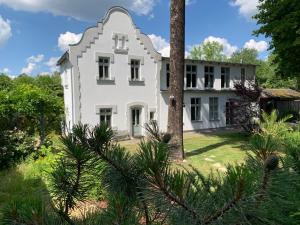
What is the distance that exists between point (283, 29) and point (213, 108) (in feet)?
38.0

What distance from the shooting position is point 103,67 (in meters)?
18.6

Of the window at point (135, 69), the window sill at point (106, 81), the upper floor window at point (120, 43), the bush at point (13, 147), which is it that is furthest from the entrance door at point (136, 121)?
the bush at point (13, 147)

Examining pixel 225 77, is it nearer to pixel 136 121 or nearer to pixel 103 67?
pixel 136 121

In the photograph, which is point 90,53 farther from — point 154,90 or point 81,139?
point 81,139

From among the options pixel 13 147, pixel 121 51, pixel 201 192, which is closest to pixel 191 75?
pixel 121 51

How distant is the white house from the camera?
17859 mm

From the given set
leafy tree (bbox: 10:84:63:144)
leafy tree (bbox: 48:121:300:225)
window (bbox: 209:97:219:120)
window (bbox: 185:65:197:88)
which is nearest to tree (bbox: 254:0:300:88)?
window (bbox: 185:65:197:88)

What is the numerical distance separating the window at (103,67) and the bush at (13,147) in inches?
319

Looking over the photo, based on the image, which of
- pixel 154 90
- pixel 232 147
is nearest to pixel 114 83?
pixel 154 90

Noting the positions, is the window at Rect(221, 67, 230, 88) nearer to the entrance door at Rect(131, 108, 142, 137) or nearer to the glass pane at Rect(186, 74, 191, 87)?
the glass pane at Rect(186, 74, 191, 87)

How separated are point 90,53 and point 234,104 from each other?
31.0 ft

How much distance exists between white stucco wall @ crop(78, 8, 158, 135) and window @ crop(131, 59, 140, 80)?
Answer: 0.32 metres

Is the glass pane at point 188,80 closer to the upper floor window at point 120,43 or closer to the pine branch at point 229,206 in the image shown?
the upper floor window at point 120,43

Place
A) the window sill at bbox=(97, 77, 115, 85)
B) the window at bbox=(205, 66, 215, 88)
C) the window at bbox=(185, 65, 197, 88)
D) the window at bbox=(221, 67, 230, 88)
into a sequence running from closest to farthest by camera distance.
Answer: the window sill at bbox=(97, 77, 115, 85), the window at bbox=(185, 65, 197, 88), the window at bbox=(205, 66, 215, 88), the window at bbox=(221, 67, 230, 88)
